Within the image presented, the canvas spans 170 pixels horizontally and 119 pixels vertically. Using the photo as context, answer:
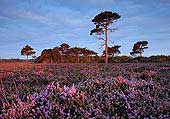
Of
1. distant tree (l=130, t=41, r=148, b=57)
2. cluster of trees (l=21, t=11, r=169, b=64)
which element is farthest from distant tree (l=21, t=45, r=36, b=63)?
distant tree (l=130, t=41, r=148, b=57)

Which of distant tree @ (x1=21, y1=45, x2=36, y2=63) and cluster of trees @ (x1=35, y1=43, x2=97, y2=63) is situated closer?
cluster of trees @ (x1=35, y1=43, x2=97, y2=63)

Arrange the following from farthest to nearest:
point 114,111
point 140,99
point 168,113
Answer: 1. point 140,99
2. point 114,111
3. point 168,113

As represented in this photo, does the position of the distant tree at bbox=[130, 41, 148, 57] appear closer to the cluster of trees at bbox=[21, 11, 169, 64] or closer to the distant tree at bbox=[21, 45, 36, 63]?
the cluster of trees at bbox=[21, 11, 169, 64]

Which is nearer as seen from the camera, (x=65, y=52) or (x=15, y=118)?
(x=15, y=118)

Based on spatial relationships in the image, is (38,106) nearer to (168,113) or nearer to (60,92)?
(60,92)

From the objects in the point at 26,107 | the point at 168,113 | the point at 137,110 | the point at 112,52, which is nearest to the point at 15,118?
the point at 26,107

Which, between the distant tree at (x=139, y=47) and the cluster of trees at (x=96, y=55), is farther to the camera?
the distant tree at (x=139, y=47)

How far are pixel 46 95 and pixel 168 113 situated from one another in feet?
7.09

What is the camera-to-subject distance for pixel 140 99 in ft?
16.6

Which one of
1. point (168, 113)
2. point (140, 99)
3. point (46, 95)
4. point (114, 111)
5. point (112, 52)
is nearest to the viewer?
point (168, 113)

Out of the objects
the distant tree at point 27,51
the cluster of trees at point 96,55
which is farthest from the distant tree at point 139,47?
the distant tree at point 27,51

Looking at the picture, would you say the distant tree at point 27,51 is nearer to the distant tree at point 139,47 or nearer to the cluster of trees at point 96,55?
the cluster of trees at point 96,55

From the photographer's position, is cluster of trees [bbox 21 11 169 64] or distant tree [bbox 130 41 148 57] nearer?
cluster of trees [bbox 21 11 169 64]

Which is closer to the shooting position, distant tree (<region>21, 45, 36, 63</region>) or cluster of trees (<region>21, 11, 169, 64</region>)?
cluster of trees (<region>21, 11, 169, 64</region>)
